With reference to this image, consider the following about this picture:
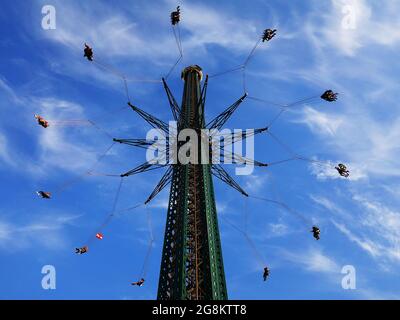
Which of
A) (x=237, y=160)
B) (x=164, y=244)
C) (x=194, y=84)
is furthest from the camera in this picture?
(x=194, y=84)

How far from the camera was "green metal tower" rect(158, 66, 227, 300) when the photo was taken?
2948 cm

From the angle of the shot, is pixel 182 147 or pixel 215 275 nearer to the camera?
pixel 215 275

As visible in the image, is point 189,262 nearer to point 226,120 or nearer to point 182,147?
point 182,147

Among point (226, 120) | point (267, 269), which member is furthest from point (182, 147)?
point (267, 269)

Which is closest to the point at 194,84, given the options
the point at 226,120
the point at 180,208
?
the point at 226,120

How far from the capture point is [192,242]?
107ft

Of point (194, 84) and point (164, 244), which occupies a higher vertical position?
point (194, 84)

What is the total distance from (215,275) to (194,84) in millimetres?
27083

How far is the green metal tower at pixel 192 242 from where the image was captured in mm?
29484

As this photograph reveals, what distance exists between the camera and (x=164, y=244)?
1323 inches
